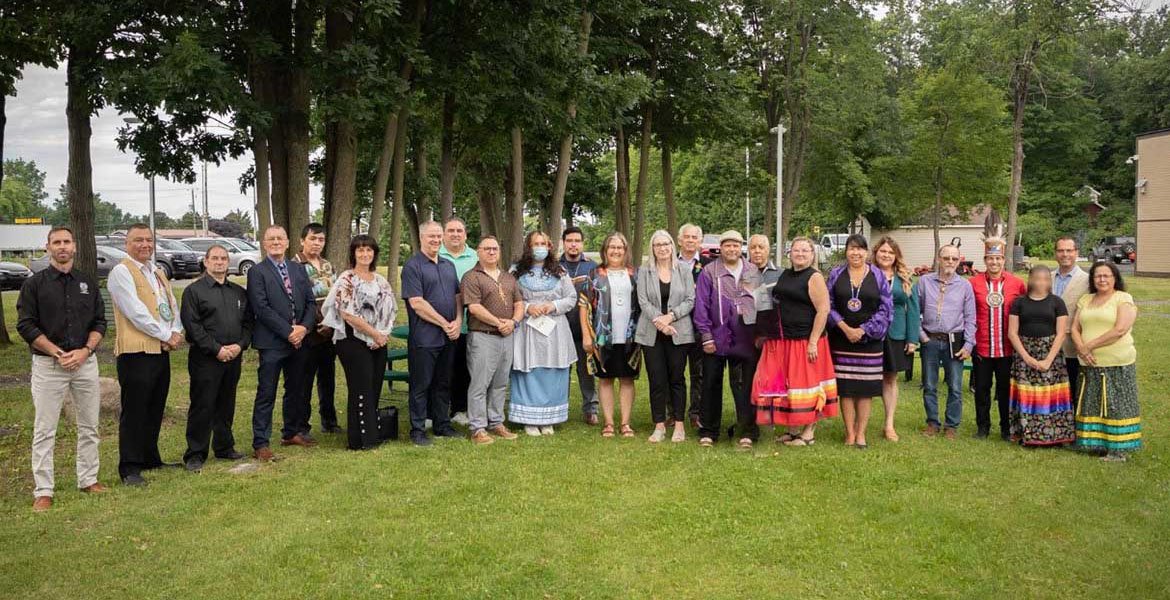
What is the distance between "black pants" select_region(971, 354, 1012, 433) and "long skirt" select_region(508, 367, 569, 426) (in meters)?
3.73

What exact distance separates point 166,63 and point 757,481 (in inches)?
342

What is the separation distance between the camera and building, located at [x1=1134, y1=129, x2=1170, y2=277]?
1465 inches

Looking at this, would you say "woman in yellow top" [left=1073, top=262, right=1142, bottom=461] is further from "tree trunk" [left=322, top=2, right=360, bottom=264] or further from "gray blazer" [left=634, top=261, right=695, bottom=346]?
"tree trunk" [left=322, top=2, right=360, bottom=264]

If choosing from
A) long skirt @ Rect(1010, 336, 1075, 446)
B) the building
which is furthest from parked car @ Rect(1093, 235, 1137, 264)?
long skirt @ Rect(1010, 336, 1075, 446)

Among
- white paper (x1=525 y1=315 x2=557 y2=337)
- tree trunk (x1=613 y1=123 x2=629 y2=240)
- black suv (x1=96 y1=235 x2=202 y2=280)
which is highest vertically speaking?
tree trunk (x1=613 y1=123 x2=629 y2=240)

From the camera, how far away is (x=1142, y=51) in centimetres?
6388

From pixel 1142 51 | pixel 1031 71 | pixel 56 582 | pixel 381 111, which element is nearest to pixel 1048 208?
pixel 1142 51

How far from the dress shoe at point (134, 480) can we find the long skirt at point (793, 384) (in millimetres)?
4822

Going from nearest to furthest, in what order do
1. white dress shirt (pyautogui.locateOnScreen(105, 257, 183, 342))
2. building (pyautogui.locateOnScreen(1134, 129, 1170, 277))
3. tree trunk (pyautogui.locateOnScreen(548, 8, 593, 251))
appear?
white dress shirt (pyautogui.locateOnScreen(105, 257, 183, 342)) → tree trunk (pyautogui.locateOnScreen(548, 8, 593, 251)) → building (pyautogui.locateOnScreen(1134, 129, 1170, 277))

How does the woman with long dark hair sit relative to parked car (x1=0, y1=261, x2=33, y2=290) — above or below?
below

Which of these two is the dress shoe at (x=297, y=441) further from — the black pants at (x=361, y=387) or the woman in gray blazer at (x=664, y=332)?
the woman in gray blazer at (x=664, y=332)

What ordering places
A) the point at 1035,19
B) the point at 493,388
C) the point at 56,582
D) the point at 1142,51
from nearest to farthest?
the point at 56,582, the point at 493,388, the point at 1035,19, the point at 1142,51

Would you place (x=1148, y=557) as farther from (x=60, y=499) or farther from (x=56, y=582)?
(x=60, y=499)

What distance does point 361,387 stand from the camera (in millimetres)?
7664
